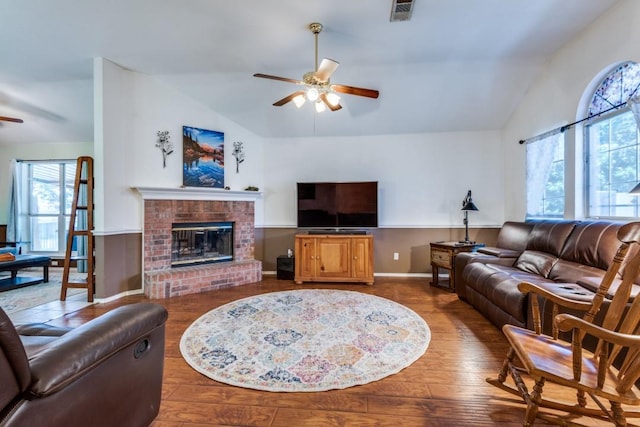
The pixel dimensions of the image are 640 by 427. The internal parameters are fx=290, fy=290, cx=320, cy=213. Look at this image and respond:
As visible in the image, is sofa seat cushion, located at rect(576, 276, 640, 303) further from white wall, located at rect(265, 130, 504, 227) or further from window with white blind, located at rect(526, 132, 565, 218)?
A: white wall, located at rect(265, 130, 504, 227)

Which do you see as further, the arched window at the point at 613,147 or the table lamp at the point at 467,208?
the table lamp at the point at 467,208

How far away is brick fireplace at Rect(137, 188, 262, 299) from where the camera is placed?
12.8 feet

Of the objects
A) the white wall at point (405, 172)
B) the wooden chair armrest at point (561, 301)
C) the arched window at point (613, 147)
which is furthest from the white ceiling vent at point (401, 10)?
the wooden chair armrest at point (561, 301)

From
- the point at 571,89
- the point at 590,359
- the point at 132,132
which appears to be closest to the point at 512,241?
the point at 571,89

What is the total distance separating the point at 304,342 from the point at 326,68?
242cm

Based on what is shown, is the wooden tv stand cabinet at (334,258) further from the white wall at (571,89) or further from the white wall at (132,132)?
the white wall at (571,89)

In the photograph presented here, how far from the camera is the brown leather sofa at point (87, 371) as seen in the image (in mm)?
899

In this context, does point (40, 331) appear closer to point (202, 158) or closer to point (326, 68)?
point (326, 68)

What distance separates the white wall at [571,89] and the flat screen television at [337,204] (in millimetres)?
2099

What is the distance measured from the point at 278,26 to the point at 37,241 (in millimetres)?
6297

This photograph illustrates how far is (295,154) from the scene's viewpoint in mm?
5129

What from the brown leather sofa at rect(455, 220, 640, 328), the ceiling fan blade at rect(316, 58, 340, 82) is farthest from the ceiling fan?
the brown leather sofa at rect(455, 220, 640, 328)

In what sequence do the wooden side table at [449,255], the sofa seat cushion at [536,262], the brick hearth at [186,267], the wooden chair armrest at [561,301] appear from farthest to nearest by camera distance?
1. the wooden side table at [449,255]
2. the brick hearth at [186,267]
3. the sofa seat cushion at [536,262]
4. the wooden chair armrest at [561,301]

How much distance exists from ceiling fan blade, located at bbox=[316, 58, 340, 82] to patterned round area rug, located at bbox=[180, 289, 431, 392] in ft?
7.82
